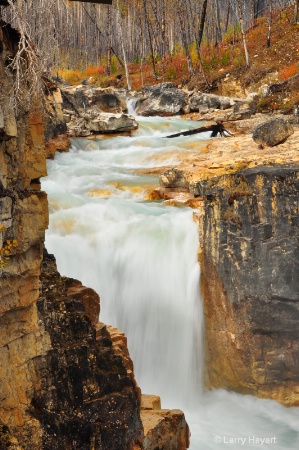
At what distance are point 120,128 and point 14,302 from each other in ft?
50.4

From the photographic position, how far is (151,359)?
32.3ft

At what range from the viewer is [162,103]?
25516 mm

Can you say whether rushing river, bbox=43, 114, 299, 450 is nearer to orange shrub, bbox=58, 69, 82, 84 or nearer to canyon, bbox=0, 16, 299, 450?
canyon, bbox=0, 16, 299, 450

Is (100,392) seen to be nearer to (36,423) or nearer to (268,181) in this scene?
(36,423)

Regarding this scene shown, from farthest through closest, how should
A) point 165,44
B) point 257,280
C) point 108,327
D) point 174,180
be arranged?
1. point 165,44
2. point 174,180
3. point 257,280
4. point 108,327

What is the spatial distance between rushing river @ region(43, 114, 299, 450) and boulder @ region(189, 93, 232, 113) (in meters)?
13.2

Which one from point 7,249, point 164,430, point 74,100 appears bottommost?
point 164,430

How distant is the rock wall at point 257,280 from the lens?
9055 millimetres

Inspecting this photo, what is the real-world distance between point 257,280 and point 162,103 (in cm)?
1779

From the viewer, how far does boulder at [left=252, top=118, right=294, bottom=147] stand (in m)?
11.9

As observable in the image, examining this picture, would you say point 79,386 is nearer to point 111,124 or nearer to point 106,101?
point 111,124

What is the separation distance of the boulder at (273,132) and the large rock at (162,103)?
13.3 m

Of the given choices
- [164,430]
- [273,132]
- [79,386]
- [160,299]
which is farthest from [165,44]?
[79,386]

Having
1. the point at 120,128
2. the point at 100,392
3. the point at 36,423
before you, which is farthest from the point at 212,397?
the point at 120,128
